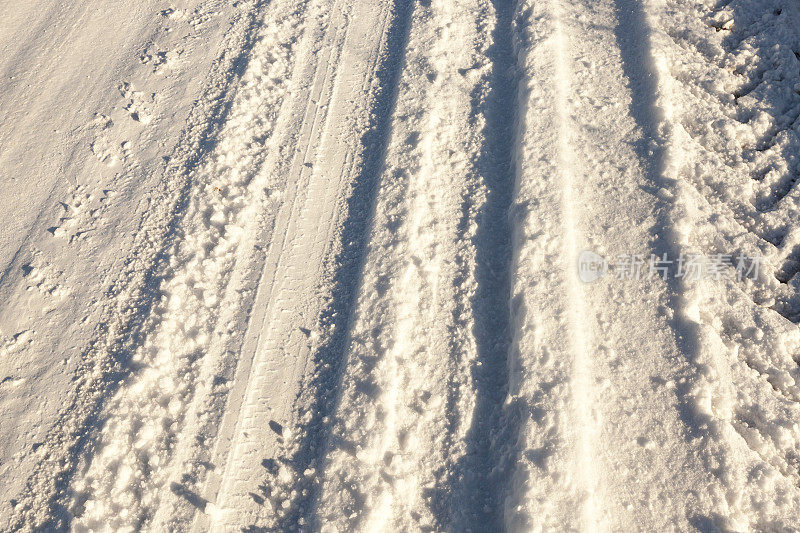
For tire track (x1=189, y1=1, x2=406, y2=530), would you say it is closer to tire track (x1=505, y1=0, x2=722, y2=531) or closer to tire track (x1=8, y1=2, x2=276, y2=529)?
tire track (x1=8, y1=2, x2=276, y2=529)

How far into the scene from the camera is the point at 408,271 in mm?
2693

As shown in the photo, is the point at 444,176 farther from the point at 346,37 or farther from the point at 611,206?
the point at 346,37

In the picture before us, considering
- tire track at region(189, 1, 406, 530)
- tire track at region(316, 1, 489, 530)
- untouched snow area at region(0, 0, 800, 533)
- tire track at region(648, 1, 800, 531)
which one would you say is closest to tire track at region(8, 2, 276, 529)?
untouched snow area at region(0, 0, 800, 533)

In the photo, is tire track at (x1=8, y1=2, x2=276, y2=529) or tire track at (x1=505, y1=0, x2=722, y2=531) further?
tire track at (x1=8, y1=2, x2=276, y2=529)

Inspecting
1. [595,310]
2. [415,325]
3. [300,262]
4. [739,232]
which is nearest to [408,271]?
[415,325]

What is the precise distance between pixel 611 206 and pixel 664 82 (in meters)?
1.07

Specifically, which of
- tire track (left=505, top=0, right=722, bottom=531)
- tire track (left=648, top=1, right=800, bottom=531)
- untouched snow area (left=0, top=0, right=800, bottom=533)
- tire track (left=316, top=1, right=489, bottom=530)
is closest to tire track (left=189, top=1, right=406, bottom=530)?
untouched snow area (left=0, top=0, right=800, bottom=533)

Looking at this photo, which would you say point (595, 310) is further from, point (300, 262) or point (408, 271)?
point (300, 262)

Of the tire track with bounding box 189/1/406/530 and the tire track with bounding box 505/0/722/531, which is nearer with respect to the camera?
the tire track with bounding box 505/0/722/531

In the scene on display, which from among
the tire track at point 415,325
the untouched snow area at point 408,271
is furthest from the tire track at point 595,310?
the tire track at point 415,325

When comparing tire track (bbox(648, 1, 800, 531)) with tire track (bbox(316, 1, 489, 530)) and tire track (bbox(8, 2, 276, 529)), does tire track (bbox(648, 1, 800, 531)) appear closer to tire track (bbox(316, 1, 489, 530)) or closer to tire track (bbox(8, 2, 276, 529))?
tire track (bbox(316, 1, 489, 530))

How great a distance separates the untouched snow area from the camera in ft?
7.13

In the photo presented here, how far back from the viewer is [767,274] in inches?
106

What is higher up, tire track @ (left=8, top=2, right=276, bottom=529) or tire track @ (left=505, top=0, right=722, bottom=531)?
tire track @ (left=8, top=2, right=276, bottom=529)
